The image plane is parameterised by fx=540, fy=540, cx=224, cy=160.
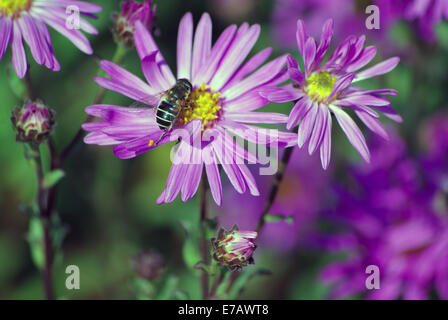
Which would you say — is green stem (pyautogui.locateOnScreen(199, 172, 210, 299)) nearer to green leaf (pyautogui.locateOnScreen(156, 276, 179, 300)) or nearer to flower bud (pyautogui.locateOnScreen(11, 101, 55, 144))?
green leaf (pyautogui.locateOnScreen(156, 276, 179, 300))

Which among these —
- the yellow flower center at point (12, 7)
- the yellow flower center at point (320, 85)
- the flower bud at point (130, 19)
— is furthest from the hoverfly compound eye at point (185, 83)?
the yellow flower center at point (12, 7)

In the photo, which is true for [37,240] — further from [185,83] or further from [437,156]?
[437,156]

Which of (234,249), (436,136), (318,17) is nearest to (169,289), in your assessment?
(234,249)

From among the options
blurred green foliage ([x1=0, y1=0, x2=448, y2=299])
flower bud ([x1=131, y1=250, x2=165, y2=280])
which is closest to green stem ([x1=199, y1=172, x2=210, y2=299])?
flower bud ([x1=131, y1=250, x2=165, y2=280])

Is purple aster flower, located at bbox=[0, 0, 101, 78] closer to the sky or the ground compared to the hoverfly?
closer to the sky

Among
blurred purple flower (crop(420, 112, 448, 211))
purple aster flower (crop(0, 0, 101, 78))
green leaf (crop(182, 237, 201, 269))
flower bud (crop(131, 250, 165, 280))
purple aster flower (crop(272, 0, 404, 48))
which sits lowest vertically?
flower bud (crop(131, 250, 165, 280))

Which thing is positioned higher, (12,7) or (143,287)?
(12,7)
